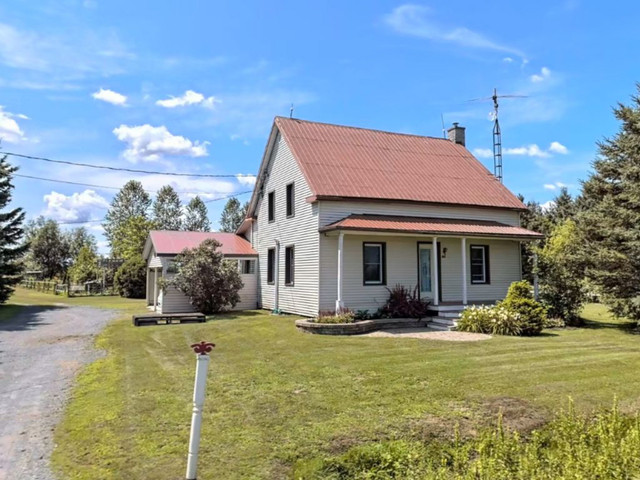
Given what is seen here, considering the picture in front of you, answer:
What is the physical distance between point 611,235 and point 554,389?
9.31 meters

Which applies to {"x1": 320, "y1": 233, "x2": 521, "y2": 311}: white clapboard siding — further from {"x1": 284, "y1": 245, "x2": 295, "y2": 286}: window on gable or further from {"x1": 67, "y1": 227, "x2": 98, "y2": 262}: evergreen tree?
{"x1": 67, "y1": 227, "x2": 98, "y2": 262}: evergreen tree

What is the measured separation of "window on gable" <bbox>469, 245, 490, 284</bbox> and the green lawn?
6.27 meters

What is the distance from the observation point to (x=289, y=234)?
1766 centimetres

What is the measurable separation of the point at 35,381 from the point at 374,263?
417 inches

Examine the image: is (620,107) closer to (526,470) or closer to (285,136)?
(285,136)

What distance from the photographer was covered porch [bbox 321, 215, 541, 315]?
49.4 ft

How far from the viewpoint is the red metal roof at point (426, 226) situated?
48.0 ft

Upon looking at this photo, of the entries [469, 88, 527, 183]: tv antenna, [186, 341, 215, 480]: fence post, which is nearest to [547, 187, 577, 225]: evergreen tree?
[469, 88, 527, 183]: tv antenna

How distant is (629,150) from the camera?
559 inches

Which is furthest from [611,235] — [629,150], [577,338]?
[577,338]

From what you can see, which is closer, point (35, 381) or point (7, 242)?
point (35, 381)

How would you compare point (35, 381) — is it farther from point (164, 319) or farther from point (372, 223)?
point (372, 223)

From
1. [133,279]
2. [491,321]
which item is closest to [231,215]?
[133,279]

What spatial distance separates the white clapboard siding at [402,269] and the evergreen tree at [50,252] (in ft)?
170
